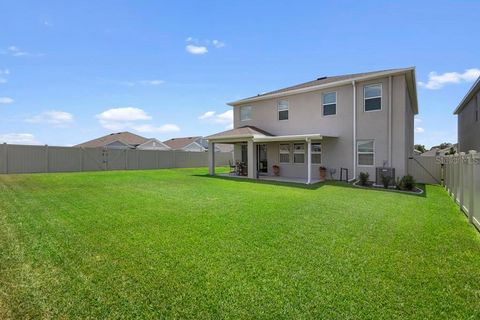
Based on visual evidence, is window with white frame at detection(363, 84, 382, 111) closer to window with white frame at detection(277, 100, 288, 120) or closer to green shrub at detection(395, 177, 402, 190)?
green shrub at detection(395, 177, 402, 190)

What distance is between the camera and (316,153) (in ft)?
50.3

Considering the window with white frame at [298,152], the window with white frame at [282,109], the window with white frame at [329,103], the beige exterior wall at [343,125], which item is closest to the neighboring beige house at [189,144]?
the beige exterior wall at [343,125]

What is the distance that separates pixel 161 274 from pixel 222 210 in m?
3.70

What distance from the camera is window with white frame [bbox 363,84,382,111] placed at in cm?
1311

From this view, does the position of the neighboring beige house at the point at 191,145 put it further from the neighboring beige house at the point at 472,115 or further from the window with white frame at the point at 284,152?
the neighboring beige house at the point at 472,115

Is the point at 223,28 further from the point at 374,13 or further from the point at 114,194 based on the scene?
the point at 114,194

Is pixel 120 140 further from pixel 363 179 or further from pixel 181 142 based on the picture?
pixel 363 179

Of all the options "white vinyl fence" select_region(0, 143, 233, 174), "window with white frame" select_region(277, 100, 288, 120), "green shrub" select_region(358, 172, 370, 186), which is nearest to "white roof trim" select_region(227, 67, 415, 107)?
"window with white frame" select_region(277, 100, 288, 120)

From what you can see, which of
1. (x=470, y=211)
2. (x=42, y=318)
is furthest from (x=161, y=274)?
(x=470, y=211)

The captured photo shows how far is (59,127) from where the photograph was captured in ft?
96.1

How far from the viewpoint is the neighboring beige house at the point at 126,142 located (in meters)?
34.4

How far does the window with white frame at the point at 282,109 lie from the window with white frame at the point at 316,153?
2.74m

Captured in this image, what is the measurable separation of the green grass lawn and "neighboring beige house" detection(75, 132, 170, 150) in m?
29.5

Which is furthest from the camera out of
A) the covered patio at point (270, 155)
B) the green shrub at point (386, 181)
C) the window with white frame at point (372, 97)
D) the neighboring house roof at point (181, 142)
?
the neighboring house roof at point (181, 142)
